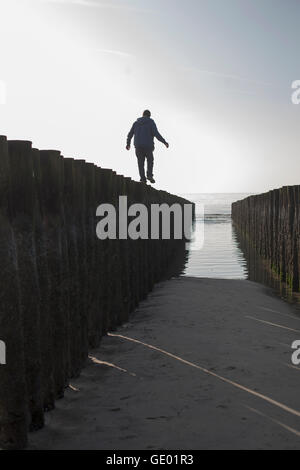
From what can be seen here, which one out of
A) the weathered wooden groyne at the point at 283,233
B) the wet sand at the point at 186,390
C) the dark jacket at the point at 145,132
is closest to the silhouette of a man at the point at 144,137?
the dark jacket at the point at 145,132

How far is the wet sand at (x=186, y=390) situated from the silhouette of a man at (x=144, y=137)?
22.6 feet

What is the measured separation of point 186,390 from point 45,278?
1.28 meters

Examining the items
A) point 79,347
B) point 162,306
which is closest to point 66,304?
point 79,347

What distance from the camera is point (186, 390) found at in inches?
149

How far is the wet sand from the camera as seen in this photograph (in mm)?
3092

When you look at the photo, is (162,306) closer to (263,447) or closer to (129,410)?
(129,410)

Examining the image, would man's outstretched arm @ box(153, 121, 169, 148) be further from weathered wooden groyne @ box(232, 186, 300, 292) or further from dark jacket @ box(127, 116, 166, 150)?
weathered wooden groyne @ box(232, 186, 300, 292)

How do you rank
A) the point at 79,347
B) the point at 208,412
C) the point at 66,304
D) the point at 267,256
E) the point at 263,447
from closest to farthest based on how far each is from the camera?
1. the point at 263,447
2. the point at 208,412
3. the point at 66,304
4. the point at 79,347
5. the point at 267,256

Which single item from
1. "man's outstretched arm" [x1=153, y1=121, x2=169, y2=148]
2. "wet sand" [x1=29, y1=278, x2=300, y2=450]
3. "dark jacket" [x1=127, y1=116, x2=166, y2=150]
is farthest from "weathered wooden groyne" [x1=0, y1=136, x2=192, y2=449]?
"man's outstretched arm" [x1=153, y1=121, x2=169, y2=148]

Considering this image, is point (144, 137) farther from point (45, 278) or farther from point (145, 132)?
point (45, 278)

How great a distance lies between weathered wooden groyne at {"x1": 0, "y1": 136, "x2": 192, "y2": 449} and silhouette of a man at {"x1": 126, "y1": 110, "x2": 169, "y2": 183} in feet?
22.9

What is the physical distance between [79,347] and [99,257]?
1.22m

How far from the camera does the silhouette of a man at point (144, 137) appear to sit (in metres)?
12.5

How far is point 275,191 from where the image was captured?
12.3m
